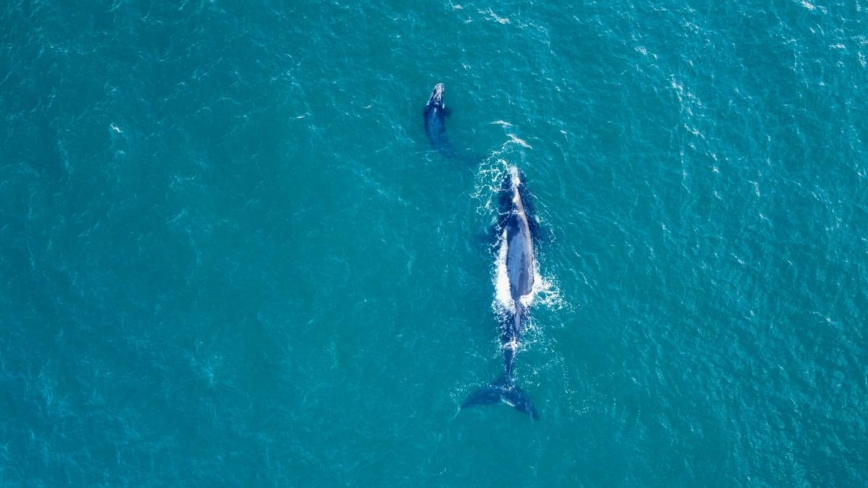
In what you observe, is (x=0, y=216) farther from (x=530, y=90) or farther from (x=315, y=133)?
(x=530, y=90)

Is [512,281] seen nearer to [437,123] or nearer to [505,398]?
→ [505,398]

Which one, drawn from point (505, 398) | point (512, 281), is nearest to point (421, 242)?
point (512, 281)

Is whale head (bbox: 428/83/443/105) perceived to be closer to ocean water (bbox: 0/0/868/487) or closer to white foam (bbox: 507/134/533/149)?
ocean water (bbox: 0/0/868/487)

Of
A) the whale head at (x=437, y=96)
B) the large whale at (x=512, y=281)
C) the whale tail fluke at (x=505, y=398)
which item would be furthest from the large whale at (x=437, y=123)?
the whale tail fluke at (x=505, y=398)

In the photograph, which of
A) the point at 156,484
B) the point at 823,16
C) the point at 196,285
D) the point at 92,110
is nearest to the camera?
the point at 156,484

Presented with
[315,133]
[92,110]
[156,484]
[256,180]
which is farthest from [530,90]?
[156,484]

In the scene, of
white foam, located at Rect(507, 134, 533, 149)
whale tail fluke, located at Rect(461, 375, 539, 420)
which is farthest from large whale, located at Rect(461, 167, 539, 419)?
white foam, located at Rect(507, 134, 533, 149)
